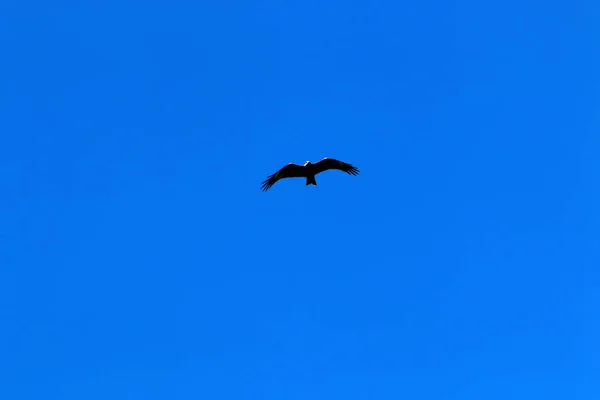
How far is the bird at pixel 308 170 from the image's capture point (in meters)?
34.9

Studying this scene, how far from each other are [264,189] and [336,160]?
454 cm

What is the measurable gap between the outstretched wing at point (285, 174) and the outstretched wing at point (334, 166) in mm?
871

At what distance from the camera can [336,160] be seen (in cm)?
3534

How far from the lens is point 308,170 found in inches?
1375

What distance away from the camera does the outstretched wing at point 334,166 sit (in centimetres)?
3516

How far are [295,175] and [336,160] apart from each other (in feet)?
8.47

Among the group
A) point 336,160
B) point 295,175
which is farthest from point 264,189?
point 336,160

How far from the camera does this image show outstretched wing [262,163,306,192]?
3509cm

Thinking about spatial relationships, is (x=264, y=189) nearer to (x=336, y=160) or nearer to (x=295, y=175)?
(x=295, y=175)

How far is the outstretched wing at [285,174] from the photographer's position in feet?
115

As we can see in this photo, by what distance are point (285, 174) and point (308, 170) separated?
1.48m

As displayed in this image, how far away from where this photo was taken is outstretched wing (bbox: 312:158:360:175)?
3516 centimetres

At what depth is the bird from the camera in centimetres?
3494

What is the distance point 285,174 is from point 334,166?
9.61 ft
